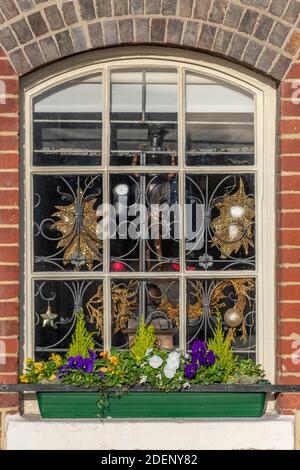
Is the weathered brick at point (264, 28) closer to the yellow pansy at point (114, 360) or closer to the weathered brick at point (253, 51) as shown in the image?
the weathered brick at point (253, 51)

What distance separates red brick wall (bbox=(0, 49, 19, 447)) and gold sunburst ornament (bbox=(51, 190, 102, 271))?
30 cm

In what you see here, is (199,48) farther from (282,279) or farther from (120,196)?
(282,279)

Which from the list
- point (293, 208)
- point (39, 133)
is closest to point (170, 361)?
point (293, 208)

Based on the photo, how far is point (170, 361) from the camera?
5.20m

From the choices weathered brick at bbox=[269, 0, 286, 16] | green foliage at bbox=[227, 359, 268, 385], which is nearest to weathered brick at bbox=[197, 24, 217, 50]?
weathered brick at bbox=[269, 0, 286, 16]

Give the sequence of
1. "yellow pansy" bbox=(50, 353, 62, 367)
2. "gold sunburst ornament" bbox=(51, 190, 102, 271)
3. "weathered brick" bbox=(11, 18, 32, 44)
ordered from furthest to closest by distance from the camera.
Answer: "gold sunburst ornament" bbox=(51, 190, 102, 271)
"yellow pansy" bbox=(50, 353, 62, 367)
"weathered brick" bbox=(11, 18, 32, 44)

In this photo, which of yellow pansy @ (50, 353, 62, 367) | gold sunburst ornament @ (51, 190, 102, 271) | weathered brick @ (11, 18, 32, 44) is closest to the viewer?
weathered brick @ (11, 18, 32, 44)

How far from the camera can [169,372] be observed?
17.0 ft

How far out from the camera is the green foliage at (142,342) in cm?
525

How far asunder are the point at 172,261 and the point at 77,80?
121 cm

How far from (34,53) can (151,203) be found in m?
1.10

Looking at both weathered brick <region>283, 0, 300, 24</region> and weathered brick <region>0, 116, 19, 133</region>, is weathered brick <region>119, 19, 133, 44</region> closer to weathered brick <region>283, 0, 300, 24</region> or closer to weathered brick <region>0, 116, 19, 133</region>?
weathered brick <region>0, 116, 19, 133</region>

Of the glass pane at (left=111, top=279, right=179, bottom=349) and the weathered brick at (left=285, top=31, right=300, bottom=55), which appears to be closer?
the weathered brick at (left=285, top=31, right=300, bottom=55)

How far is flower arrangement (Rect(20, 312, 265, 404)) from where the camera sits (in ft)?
16.9
